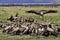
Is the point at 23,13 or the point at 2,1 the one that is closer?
the point at 23,13

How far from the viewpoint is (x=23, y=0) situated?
14.7 metres

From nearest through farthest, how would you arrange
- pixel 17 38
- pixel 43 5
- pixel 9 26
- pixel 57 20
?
pixel 17 38 → pixel 9 26 → pixel 57 20 → pixel 43 5

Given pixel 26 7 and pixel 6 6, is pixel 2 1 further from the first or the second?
pixel 26 7

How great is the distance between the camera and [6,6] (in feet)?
49.0

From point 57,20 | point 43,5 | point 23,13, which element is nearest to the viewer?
point 57,20

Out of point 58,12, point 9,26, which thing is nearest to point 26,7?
point 58,12

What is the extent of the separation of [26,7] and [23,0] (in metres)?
0.47

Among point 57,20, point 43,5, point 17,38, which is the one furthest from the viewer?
point 43,5

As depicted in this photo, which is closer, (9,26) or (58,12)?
(9,26)

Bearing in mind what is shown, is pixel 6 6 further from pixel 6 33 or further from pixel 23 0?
pixel 6 33

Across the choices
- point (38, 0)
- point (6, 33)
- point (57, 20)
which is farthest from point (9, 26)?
point (38, 0)

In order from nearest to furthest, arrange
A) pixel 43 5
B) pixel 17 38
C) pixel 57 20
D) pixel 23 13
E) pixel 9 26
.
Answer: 1. pixel 17 38
2. pixel 9 26
3. pixel 57 20
4. pixel 23 13
5. pixel 43 5

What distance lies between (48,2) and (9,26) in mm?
4349

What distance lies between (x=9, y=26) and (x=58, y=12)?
410cm
